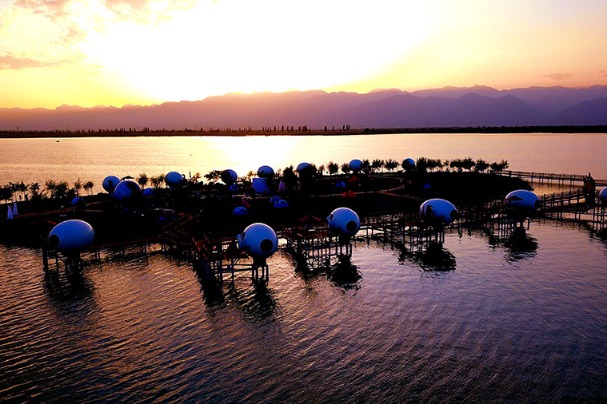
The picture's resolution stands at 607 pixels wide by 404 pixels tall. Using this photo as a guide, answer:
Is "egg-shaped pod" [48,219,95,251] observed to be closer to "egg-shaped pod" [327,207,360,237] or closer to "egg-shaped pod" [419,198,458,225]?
→ "egg-shaped pod" [327,207,360,237]

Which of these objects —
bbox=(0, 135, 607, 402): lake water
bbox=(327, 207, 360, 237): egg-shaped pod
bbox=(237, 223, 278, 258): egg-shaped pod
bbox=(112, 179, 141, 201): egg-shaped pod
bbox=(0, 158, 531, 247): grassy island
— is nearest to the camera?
bbox=(0, 135, 607, 402): lake water

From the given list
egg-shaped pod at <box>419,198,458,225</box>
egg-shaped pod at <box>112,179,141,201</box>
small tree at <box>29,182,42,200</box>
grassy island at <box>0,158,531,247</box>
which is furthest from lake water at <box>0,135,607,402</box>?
small tree at <box>29,182,42,200</box>

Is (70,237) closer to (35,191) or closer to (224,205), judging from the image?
(224,205)

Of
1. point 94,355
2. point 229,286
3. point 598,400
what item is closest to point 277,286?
point 229,286

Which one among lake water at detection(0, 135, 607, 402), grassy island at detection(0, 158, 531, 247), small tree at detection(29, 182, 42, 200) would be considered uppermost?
small tree at detection(29, 182, 42, 200)

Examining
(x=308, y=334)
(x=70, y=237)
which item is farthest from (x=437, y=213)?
(x=70, y=237)

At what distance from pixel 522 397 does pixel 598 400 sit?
3518 mm

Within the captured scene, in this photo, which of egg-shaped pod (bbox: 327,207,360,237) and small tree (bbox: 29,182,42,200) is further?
small tree (bbox: 29,182,42,200)

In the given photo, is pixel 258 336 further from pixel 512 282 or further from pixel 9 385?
pixel 512 282

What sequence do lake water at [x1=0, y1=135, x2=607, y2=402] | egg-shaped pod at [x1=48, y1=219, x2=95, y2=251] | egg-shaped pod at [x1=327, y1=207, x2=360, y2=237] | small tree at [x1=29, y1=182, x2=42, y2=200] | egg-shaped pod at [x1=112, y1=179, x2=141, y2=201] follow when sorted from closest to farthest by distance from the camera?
lake water at [x1=0, y1=135, x2=607, y2=402] < egg-shaped pod at [x1=48, y1=219, x2=95, y2=251] < egg-shaped pod at [x1=327, y1=207, x2=360, y2=237] < egg-shaped pod at [x1=112, y1=179, x2=141, y2=201] < small tree at [x1=29, y1=182, x2=42, y2=200]

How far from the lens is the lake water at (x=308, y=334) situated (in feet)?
71.7

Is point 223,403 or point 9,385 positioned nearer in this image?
point 223,403

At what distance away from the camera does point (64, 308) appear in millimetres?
31438

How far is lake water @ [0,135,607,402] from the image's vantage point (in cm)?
2186
